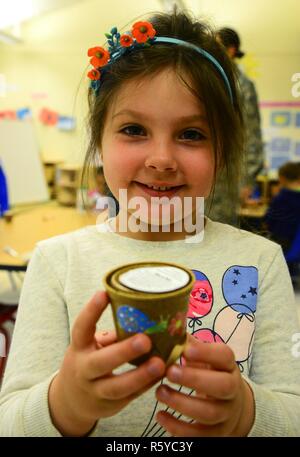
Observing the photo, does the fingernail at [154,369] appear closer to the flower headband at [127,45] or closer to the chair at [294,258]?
the flower headband at [127,45]

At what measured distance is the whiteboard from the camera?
183 centimetres

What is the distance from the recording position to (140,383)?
30cm

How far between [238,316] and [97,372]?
266 millimetres

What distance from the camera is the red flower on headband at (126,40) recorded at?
494 millimetres

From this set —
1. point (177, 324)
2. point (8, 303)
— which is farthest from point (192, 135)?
point (8, 303)

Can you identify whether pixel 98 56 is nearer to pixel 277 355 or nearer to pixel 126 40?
pixel 126 40

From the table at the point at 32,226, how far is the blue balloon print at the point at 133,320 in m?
0.79

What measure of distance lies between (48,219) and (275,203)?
1095 millimetres

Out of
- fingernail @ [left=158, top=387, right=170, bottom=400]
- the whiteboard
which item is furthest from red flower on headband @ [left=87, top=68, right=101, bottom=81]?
the whiteboard

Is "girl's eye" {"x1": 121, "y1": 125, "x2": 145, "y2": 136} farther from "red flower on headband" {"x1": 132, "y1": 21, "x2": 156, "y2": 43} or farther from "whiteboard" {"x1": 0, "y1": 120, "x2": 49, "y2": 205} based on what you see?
"whiteboard" {"x1": 0, "y1": 120, "x2": 49, "y2": 205}

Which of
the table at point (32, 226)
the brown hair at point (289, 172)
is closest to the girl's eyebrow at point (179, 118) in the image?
the table at point (32, 226)

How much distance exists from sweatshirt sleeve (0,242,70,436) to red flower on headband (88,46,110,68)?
10.5 inches
